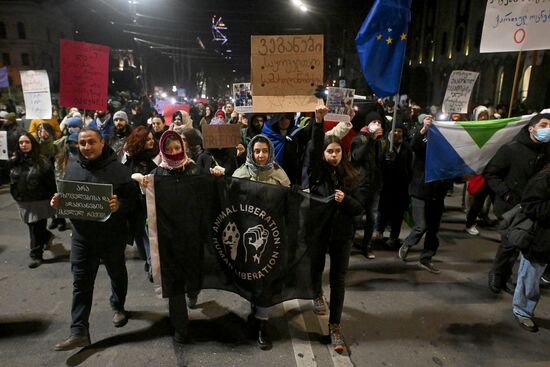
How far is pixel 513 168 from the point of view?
13.8 ft

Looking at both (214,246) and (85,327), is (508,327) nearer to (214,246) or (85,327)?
(214,246)

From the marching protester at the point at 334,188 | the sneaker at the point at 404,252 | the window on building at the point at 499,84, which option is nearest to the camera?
the marching protester at the point at 334,188

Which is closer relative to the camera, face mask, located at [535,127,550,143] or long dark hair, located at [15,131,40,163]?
face mask, located at [535,127,550,143]

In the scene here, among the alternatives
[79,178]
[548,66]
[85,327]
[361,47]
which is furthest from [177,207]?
[548,66]

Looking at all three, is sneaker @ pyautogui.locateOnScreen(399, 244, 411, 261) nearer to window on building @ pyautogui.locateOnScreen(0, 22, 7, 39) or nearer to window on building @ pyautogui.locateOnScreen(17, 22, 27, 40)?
window on building @ pyautogui.locateOnScreen(17, 22, 27, 40)

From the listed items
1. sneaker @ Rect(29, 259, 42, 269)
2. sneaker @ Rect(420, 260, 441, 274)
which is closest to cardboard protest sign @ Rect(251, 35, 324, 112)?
sneaker @ Rect(420, 260, 441, 274)

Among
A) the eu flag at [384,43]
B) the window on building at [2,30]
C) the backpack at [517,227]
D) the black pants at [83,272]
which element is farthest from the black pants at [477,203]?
the window on building at [2,30]

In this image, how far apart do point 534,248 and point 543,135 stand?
118 cm

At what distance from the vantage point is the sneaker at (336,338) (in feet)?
11.4

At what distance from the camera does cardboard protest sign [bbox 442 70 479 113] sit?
724cm

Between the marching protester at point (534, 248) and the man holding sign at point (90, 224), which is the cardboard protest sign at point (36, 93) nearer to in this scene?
the man holding sign at point (90, 224)

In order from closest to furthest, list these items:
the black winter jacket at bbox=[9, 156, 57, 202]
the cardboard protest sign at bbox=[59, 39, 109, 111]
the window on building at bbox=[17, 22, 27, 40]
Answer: the black winter jacket at bbox=[9, 156, 57, 202]
the cardboard protest sign at bbox=[59, 39, 109, 111]
the window on building at bbox=[17, 22, 27, 40]

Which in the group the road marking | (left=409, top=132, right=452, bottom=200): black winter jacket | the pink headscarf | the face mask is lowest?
the road marking

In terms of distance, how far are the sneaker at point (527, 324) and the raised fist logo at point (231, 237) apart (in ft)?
9.98
